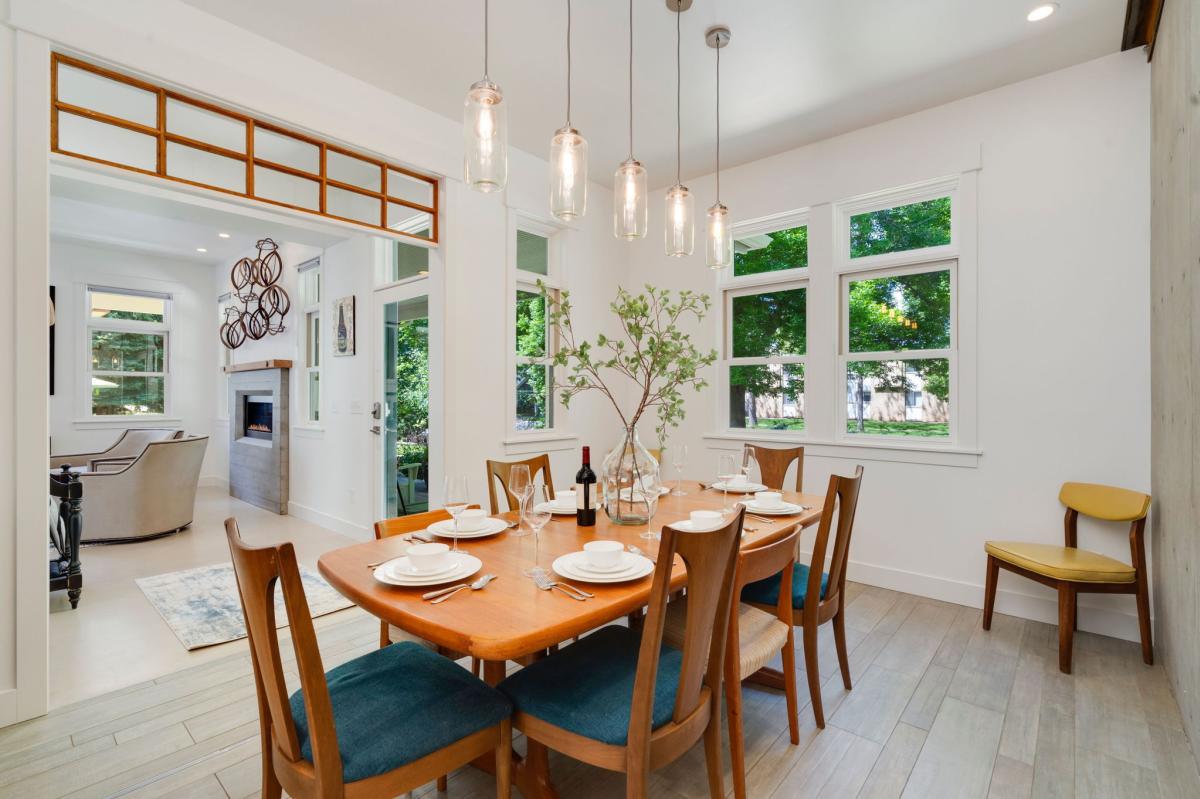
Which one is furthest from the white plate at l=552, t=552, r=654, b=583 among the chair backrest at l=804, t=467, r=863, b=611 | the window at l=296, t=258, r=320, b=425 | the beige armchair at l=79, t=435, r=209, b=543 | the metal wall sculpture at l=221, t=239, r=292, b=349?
the metal wall sculpture at l=221, t=239, r=292, b=349

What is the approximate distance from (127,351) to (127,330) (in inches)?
10.3

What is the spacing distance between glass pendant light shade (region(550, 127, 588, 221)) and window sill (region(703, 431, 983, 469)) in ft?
8.54

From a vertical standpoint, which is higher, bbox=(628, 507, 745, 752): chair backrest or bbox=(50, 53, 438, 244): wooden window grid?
bbox=(50, 53, 438, 244): wooden window grid

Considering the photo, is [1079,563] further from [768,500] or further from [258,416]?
[258,416]

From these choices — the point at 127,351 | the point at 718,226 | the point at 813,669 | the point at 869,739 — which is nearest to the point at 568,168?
the point at 718,226

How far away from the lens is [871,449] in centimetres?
362

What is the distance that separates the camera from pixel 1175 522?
2197 mm

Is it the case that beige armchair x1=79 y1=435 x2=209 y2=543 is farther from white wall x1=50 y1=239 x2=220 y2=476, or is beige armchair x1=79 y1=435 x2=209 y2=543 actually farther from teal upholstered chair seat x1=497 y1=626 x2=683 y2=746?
teal upholstered chair seat x1=497 y1=626 x2=683 y2=746

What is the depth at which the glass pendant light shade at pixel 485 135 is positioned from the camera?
6.05 ft

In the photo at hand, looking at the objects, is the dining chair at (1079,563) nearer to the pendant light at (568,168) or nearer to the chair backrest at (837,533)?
the chair backrest at (837,533)

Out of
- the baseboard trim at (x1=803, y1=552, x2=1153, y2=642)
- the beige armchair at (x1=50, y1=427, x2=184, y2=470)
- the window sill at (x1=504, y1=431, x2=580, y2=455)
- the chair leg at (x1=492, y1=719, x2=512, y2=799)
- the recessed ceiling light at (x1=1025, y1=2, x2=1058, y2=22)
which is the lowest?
the baseboard trim at (x1=803, y1=552, x2=1153, y2=642)

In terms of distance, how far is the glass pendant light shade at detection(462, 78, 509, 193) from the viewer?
72.6 inches

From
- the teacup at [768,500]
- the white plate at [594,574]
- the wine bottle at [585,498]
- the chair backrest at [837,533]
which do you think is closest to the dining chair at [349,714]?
the white plate at [594,574]

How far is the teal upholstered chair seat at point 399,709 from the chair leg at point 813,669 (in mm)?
1225
